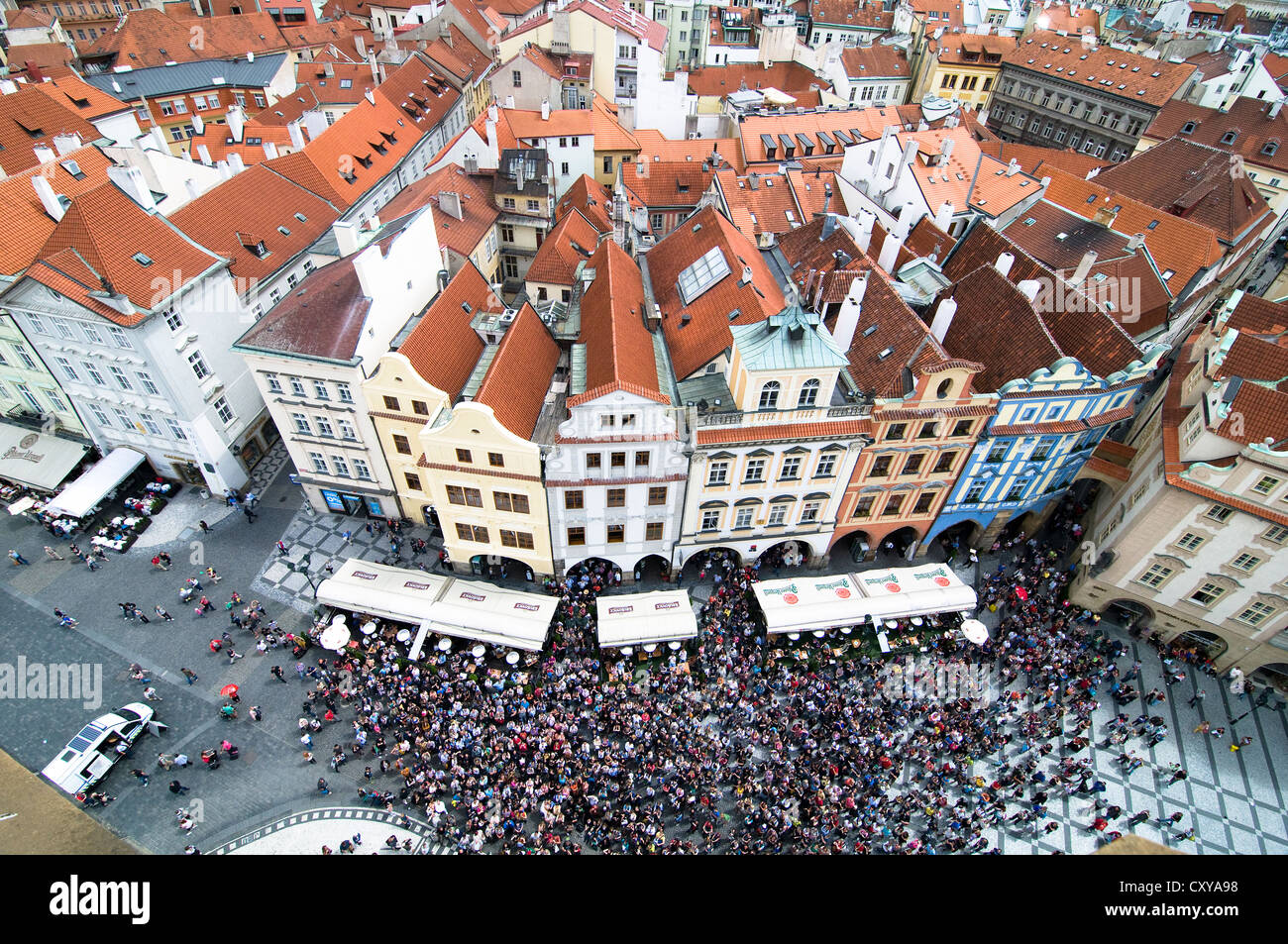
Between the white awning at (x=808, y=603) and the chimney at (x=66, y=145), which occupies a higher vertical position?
the chimney at (x=66, y=145)

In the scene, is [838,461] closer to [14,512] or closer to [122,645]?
[122,645]

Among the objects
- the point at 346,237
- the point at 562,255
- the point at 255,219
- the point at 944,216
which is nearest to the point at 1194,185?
the point at 944,216

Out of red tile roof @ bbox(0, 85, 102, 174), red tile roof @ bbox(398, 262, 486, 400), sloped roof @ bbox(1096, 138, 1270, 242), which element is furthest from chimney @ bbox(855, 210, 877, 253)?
red tile roof @ bbox(0, 85, 102, 174)

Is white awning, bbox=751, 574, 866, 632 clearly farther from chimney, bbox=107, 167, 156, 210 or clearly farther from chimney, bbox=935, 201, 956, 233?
chimney, bbox=107, 167, 156, 210

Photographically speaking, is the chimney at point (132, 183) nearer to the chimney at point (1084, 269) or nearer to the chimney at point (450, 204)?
the chimney at point (450, 204)

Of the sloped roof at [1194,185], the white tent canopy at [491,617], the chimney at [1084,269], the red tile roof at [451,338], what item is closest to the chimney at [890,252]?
the chimney at [1084,269]

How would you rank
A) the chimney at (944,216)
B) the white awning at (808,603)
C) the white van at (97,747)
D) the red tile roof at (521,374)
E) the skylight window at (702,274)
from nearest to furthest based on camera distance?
the white van at (97,747), the red tile roof at (521,374), the white awning at (808,603), the skylight window at (702,274), the chimney at (944,216)
